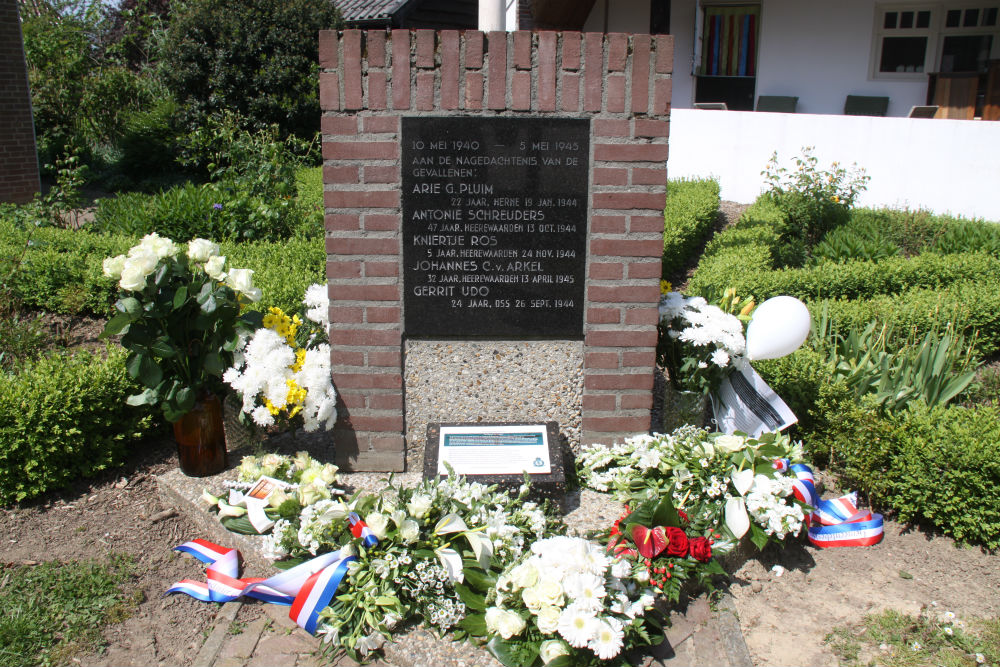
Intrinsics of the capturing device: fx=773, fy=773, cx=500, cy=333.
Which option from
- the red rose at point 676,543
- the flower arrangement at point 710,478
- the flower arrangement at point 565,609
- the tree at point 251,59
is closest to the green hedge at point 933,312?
A: the flower arrangement at point 710,478

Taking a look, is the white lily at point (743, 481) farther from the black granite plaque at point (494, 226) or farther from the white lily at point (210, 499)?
the white lily at point (210, 499)

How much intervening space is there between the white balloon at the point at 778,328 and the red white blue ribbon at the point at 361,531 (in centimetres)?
204

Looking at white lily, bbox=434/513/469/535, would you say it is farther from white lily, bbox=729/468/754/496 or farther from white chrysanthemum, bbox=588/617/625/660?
white lily, bbox=729/468/754/496

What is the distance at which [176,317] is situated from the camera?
340 centimetres

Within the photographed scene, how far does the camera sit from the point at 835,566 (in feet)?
10.9

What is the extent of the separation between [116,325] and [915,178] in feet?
32.7

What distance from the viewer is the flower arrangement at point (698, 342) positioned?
376 centimetres

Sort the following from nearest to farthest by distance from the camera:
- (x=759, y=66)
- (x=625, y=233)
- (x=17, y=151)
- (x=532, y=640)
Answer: (x=532, y=640), (x=625, y=233), (x=17, y=151), (x=759, y=66)

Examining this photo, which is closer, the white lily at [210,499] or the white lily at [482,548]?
the white lily at [482,548]

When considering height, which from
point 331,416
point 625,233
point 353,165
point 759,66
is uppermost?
point 759,66

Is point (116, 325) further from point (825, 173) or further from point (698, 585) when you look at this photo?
point (825, 173)

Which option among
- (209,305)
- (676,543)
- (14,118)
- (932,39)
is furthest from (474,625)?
(932,39)

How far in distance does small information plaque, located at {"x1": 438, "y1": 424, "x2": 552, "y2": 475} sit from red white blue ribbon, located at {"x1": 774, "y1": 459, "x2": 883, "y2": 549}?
3.52 feet

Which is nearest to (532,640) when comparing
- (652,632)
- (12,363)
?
(652,632)
